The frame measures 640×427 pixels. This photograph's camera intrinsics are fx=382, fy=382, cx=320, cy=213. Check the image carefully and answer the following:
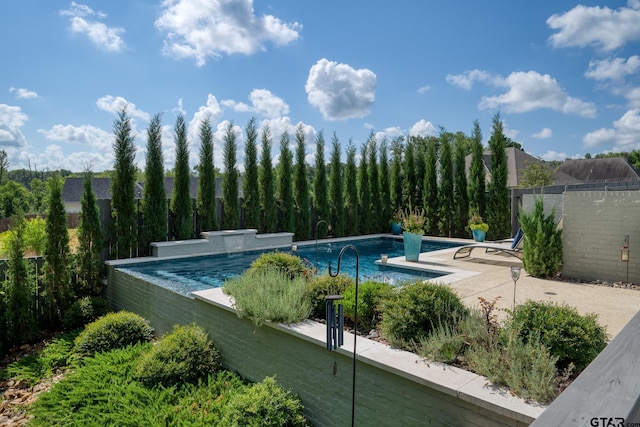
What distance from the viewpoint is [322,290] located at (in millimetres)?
4961

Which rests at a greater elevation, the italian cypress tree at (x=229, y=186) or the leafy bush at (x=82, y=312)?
the italian cypress tree at (x=229, y=186)

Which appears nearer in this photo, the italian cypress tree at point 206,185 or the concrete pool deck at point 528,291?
the concrete pool deck at point 528,291

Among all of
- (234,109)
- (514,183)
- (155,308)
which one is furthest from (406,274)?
(514,183)

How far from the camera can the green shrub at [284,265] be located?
19.7ft

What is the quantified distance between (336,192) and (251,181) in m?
3.64

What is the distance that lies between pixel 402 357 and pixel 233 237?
9158 mm

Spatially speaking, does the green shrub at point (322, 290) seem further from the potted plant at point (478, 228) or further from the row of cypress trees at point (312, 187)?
the potted plant at point (478, 228)

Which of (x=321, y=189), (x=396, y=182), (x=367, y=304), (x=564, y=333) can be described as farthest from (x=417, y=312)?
(x=396, y=182)

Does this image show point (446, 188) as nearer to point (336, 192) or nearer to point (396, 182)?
point (396, 182)

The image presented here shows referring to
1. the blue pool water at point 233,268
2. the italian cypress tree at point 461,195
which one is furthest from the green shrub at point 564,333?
the italian cypress tree at point 461,195

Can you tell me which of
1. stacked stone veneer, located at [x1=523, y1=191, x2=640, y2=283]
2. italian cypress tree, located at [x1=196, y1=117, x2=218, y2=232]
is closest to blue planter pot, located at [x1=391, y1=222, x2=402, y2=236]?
italian cypress tree, located at [x1=196, y1=117, x2=218, y2=232]

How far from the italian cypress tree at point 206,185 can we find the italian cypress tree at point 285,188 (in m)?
2.57

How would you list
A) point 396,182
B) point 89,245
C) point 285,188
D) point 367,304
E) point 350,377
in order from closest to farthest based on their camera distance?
1. point 350,377
2. point 367,304
3. point 89,245
4. point 285,188
5. point 396,182

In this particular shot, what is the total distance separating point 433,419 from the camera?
293cm
